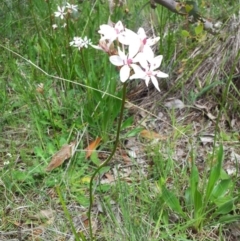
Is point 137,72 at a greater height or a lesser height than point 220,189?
greater

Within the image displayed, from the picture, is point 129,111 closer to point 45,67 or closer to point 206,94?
point 206,94

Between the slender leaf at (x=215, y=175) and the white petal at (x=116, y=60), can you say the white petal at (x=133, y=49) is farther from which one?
the slender leaf at (x=215, y=175)

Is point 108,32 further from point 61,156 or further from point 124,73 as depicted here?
point 61,156

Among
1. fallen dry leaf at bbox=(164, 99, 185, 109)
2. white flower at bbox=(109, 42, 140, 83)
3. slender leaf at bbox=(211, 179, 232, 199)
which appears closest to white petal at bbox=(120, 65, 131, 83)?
white flower at bbox=(109, 42, 140, 83)

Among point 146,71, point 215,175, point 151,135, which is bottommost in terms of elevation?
point 151,135

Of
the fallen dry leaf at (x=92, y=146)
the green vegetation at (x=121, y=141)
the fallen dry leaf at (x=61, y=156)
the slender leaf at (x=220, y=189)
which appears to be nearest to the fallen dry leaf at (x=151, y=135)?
the green vegetation at (x=121, y=141)

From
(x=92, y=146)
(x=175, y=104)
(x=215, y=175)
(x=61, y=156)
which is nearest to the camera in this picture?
(x=215, y=175)

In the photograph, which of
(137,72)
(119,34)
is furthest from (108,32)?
(137,72)

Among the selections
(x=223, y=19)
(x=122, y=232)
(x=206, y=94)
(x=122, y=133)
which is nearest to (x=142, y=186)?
(x=122, y=232)
